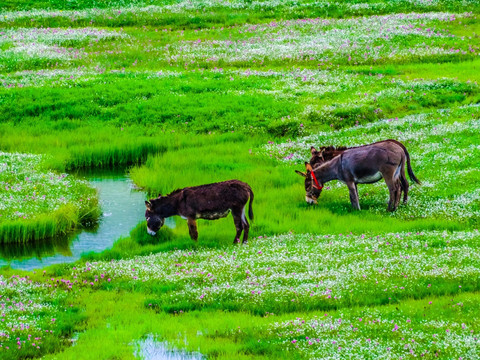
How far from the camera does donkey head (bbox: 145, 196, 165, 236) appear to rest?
2086 centimetres

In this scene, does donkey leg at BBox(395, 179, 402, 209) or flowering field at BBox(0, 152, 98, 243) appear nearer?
donkey leg at BBox(395, 179, 402, 209)

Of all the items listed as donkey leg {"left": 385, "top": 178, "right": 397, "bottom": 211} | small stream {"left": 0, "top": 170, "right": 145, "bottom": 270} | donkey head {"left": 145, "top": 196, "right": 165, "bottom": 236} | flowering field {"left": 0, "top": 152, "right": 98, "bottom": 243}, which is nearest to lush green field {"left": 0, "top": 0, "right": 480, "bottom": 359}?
flowering field {"left": 0, "top": 152, "right": 98, "bottom": 243}

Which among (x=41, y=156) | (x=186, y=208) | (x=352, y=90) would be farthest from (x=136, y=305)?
(x=352, y=90)

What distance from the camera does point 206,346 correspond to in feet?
42.3

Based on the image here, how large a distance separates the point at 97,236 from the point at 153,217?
3.06m

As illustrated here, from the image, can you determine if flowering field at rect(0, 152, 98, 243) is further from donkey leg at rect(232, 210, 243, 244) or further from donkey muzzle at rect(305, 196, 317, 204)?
donkey muzzle at rect(305, 196, 317, 204)

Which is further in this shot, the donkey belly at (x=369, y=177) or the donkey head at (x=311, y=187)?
the donkey head at (x=311, y=187)

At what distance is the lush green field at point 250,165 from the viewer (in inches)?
542

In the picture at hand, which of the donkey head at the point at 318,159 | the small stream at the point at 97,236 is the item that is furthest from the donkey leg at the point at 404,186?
the small stream at the point at 97,236

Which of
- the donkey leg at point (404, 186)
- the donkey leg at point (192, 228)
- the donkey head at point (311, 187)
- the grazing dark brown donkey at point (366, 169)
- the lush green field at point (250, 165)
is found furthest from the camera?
the donkey head at point (311, 187)

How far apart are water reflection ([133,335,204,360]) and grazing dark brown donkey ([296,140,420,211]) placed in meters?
10.8

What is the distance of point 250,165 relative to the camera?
93.8 ft

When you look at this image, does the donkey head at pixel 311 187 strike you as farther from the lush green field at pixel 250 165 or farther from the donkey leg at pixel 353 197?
the donkey leg at pixel 353 197

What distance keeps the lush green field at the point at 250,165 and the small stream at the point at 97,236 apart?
0.55m
